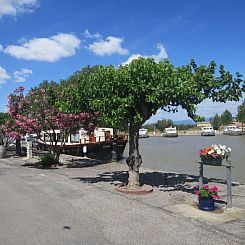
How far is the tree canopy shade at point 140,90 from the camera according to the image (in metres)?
10.9

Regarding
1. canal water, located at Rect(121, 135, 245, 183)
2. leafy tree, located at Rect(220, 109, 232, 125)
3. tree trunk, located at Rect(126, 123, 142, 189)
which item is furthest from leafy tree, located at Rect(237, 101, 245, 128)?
tree trunk, located at Rect(126, 123, 142, 189)

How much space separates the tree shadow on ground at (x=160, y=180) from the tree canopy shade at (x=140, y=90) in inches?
61.7

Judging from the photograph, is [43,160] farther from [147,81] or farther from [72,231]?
[72,231]

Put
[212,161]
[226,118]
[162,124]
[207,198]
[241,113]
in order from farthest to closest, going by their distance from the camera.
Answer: [226,118]
[162,124]
[241,113]
[212,161]
[207,198]

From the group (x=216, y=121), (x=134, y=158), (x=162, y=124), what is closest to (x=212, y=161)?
(x=134, y=158)

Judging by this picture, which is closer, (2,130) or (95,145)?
(2,130)

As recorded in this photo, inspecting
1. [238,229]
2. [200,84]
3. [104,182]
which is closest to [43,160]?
[104,182]

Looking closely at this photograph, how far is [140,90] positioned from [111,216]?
13.6 feet

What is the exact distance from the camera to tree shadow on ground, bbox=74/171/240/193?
1269 cm

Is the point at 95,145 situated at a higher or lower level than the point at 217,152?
lower

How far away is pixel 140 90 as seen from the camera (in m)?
11.0

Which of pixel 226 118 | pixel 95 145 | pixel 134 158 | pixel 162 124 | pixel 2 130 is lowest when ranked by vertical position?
pixel 95 145

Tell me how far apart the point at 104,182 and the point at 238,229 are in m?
7.42

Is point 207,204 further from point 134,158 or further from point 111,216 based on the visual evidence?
point 134,158
